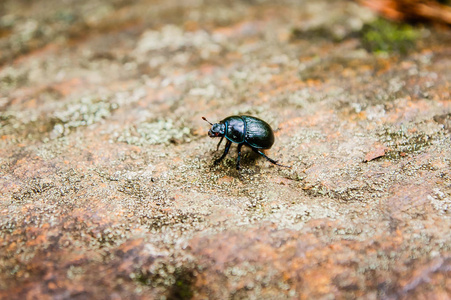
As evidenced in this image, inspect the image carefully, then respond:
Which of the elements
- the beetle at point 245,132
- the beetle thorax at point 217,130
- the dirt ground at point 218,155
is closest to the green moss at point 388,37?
the dirt ground at point 218,155

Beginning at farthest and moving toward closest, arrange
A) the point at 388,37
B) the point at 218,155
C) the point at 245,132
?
1. the point at 388,37
2. the point at 218,155
3. the point at 245,132

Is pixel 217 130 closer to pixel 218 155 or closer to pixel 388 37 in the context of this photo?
pixel 218 155

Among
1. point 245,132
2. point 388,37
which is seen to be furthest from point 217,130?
point 388,37

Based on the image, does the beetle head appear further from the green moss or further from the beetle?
the green moss

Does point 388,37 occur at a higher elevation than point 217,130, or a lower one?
higher

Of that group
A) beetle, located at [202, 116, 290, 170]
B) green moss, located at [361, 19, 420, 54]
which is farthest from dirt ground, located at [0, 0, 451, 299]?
beetle, located at [202, 116, 290, 170]

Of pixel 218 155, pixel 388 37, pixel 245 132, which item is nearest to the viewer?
pixel 245 132

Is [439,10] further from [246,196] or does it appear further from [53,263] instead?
[53,263]
